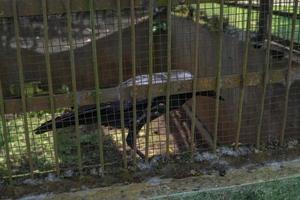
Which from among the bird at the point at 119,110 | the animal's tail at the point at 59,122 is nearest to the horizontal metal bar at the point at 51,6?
the bird at the point at 119,110

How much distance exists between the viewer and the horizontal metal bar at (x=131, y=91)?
293 cm

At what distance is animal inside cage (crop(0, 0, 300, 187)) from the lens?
2912mm

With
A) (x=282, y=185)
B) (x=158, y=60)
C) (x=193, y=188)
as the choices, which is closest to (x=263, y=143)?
(x=282, y=185)

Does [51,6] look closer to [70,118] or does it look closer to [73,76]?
[73,76]

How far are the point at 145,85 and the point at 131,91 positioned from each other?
→ 0.11 m

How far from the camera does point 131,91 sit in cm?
302

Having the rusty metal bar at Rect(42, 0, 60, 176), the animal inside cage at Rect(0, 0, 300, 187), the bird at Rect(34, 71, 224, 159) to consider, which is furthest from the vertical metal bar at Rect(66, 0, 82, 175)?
the bird at Rect(34, 71, 224, 159)

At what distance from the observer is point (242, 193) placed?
303 cm

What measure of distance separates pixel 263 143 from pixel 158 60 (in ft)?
10.2

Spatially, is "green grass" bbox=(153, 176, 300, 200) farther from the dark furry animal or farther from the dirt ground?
the dark furry animal

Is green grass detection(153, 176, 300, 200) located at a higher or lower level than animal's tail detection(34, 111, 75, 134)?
lower

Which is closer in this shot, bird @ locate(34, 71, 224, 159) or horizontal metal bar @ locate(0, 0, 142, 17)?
horizontal metal bar @ locate(0, 0, 142, 17)

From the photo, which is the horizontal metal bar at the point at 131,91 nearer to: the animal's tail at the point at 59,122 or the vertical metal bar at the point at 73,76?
the vertical metal bar at the point at 73,76

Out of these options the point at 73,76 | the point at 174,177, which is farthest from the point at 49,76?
the point at 174,177
